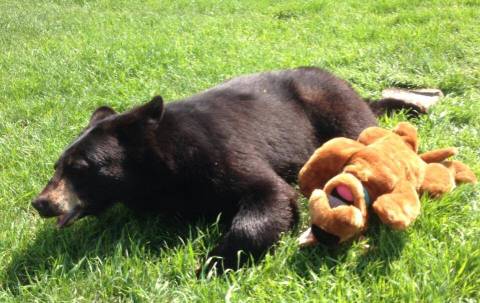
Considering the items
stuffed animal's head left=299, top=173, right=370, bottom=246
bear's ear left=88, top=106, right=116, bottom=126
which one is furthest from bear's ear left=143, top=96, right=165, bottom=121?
stuffed animal's head left=299, top=173, right=370, bottom=246

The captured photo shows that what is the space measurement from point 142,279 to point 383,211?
4.39ft

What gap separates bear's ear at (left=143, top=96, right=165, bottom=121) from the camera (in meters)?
3.39

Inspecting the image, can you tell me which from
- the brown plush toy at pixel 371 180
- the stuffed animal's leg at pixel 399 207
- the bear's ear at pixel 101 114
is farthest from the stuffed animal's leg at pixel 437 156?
the bear's ear at pixel 101 114

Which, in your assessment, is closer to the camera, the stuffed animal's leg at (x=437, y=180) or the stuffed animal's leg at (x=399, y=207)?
the stuffed animal's leg at (x=399, y=207)

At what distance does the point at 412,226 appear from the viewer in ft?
9.89

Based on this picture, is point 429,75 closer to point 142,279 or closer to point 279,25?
point 279,25

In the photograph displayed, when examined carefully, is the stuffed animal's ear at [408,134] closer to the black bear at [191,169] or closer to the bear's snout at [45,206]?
→ the black bear at [191,169]

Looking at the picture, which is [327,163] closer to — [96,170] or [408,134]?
[408,134]

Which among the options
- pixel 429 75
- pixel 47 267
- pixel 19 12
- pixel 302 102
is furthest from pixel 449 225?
pixel 19 12


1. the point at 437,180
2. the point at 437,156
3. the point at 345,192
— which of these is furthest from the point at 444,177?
the point at 345,192

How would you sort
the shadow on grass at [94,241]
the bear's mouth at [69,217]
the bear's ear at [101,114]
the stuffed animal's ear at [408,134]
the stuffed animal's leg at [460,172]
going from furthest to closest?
the bear's ear at [101,114]
the stuffed animal's ear at [408,134]
the stuffed animal's leg at [460,172]
the bear's mouth at [69,217]
the shadow on grass at [94,241]

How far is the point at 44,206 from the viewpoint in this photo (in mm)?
3133

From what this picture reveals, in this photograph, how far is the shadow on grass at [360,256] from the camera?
274cm

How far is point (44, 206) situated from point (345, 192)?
5.75 feet
